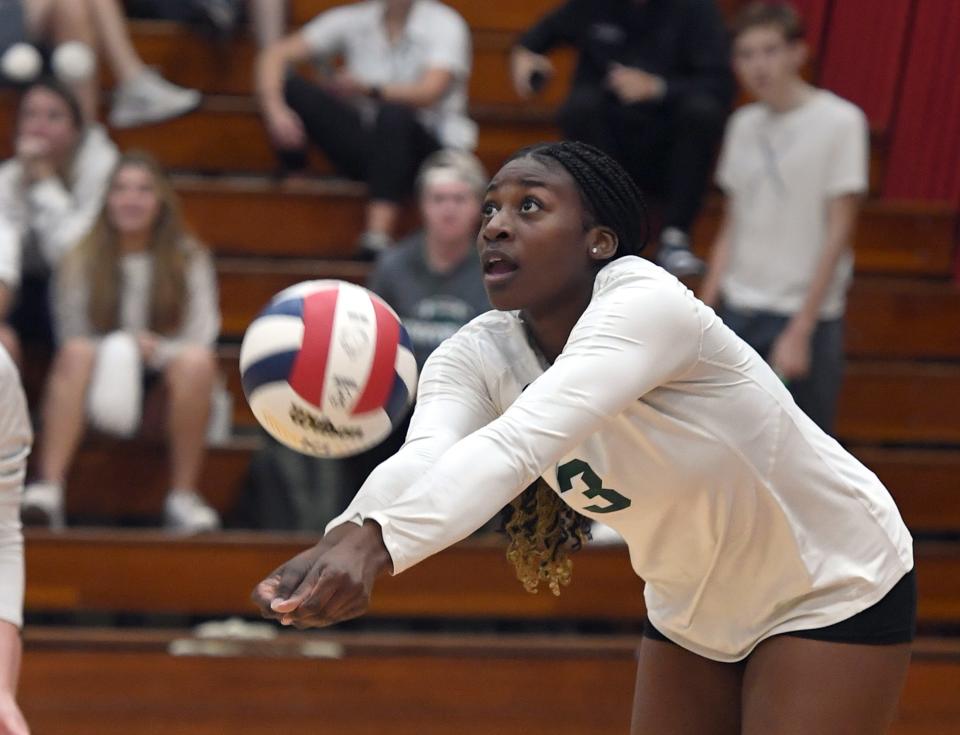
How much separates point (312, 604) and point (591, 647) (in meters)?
2.59

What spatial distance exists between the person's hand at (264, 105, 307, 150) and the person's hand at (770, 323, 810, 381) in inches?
78.5

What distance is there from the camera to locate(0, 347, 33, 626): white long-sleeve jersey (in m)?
2.48

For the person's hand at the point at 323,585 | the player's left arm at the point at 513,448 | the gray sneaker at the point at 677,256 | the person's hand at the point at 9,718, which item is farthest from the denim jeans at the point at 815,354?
the person's hand at the point at 323,585

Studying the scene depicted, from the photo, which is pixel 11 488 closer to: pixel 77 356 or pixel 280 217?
pixel 77 356

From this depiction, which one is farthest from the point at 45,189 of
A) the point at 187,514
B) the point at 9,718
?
the point at 9,718

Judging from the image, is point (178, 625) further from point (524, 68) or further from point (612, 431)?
point (612, 431)

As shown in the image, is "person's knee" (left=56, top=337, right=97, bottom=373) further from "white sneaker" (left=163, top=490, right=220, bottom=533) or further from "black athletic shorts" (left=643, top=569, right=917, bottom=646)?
"black athletic shorts" (left=643, top=569, right=917, bottom=646)

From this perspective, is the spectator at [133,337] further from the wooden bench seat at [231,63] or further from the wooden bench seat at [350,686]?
the wooden bench seat at [231,63]

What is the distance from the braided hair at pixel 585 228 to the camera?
2.28 meters

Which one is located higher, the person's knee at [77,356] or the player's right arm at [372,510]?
the player's right arm at [372,510]

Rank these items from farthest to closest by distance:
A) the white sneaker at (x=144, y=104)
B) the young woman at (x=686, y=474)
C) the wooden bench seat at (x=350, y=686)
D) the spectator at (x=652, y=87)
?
the white sneaker at (x=144, y=104), the spectator at (x=652, y=87), the wooden bench seat at (x=350, y=686), the young woman at (x=686, y=474)

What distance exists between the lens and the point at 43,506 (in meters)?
4.41

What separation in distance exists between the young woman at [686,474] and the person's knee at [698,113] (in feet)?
9.33

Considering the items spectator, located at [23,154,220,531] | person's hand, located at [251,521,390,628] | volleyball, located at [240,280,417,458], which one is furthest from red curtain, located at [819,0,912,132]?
person's hand, located at [251,521,390,628]
